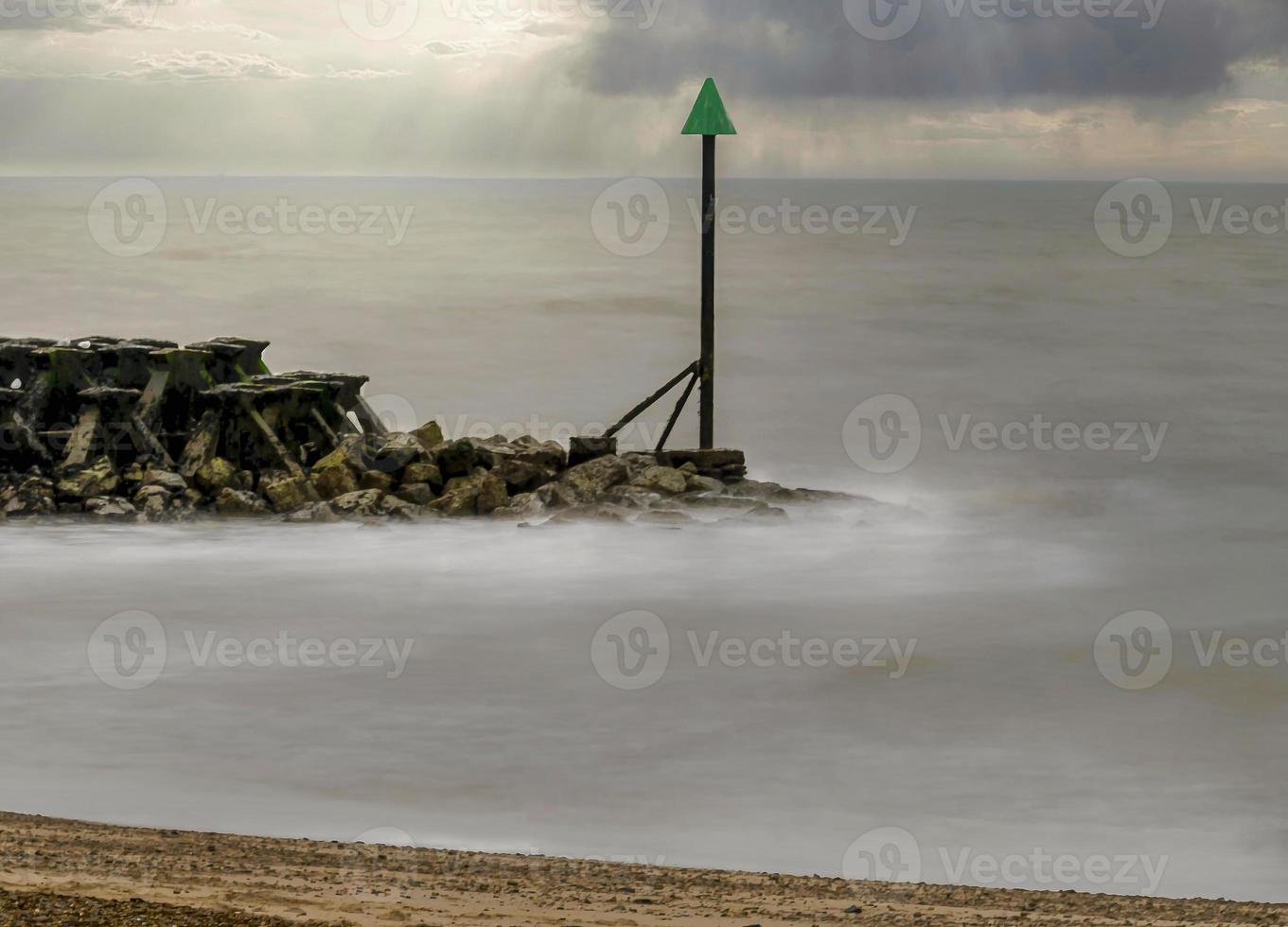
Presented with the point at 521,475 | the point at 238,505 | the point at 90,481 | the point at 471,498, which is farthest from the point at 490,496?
the point at 90,481

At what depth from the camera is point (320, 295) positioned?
33312 mm

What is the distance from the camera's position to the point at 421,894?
19.7ft

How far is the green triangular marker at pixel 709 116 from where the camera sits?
1406cm

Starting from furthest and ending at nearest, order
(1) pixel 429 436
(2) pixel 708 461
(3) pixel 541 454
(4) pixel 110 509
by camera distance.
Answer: (2) pixel 708 461
(1) pixel 429 436
(3) pixel 541 454
(4) pixel 110 509

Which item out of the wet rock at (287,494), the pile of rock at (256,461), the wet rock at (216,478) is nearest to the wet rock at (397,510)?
the pile of rock at (256,461)

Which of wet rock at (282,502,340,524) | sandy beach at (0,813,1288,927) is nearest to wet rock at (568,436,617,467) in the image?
wet rock at (282,502,340,524)

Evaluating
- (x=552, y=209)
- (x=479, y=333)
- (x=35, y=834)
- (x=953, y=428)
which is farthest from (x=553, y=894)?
(x=552, y=209)

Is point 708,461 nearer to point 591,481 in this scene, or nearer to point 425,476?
point 591,481

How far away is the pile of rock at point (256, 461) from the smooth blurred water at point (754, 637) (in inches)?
14.4

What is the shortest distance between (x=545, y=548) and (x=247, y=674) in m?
3.74

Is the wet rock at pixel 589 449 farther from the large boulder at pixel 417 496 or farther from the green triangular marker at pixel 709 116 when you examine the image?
the green triangular marker at pixel 709 116

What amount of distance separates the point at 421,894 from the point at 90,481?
849 centimetres

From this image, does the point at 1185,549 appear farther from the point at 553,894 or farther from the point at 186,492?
the point at 553,894

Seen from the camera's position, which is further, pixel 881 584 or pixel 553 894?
pixel 881 584
